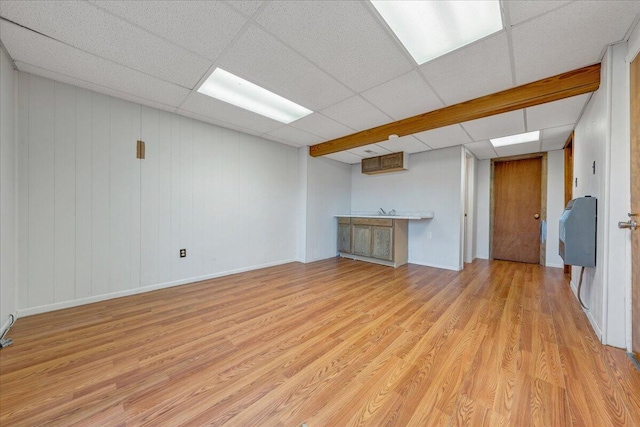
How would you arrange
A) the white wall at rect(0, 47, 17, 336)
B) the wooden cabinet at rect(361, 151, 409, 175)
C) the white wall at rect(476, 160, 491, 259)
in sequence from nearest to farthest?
the white wall at rect(0, 47, 17, 336), the wooden cabinet at rect(361, 151, 409, 175), the white wall at rect(476, 160, 491, 259)

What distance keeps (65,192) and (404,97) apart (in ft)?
12.0

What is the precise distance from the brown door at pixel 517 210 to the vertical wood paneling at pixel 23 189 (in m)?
7.07

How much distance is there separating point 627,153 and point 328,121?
2754 millimetres

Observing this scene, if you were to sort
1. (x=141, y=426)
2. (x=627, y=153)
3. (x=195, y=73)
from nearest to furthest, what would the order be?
(x=141, y=426) < (x=627, y=153) < (x=195, y=73)

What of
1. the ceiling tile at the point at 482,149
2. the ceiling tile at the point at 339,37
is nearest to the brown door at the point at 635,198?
the ceiling tile at the point at 339,37

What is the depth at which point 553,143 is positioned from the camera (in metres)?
3.94

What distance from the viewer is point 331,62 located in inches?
78.6

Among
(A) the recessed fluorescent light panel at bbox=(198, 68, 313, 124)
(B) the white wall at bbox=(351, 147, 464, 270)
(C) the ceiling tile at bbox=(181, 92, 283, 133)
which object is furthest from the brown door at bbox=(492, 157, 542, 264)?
(C) the ceiling tile at bbox=(181, 92, 283, 133)

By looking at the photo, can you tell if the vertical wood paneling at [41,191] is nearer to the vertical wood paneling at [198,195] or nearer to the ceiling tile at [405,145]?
the vertical wood paneling at [198,195]

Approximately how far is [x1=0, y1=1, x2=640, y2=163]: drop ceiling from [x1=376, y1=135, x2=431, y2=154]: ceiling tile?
38.5 inches

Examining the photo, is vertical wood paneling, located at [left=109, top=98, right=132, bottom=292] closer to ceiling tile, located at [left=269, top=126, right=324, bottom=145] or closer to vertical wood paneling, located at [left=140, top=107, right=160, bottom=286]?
vertical wood paneling, located at [left=140, top=107, right=160, bottom=286]

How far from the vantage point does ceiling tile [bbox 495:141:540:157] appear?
13.3 ft

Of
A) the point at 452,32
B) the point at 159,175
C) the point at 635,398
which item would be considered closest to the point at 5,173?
the point at 159,175

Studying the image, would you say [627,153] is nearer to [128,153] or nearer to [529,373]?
[529,373]
